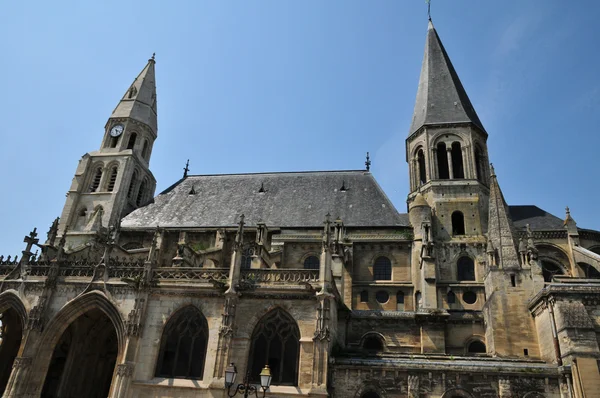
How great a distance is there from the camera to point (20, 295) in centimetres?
1844

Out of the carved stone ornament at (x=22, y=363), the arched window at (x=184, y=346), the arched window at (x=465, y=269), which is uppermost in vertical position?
the arched window at (x=465, y=269)

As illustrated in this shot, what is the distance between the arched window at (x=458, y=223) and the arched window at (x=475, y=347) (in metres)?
6.50

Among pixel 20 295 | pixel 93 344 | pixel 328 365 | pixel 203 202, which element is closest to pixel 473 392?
pixel 328 365

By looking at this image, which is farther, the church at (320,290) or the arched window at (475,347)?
the arched window at (475,347)

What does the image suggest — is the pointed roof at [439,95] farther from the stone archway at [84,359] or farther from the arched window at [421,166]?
the stone archway at [84,359]

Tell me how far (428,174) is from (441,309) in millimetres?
9042

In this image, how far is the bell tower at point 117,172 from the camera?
31.3 metres

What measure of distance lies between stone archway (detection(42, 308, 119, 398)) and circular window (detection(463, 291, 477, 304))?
16834 mm

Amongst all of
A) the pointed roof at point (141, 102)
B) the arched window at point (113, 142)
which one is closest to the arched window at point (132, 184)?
the arched window at point (113, 142)

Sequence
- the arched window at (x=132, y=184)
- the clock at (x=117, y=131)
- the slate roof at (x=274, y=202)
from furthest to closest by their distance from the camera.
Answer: the clock at (x=117, y=131)
the arched window at (x=132, y=184)
the slate roof at (x=274, y=202)

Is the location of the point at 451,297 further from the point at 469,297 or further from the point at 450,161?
the point at 450,161

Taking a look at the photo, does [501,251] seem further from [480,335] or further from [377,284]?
[377,284]

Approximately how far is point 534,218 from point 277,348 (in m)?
18.8

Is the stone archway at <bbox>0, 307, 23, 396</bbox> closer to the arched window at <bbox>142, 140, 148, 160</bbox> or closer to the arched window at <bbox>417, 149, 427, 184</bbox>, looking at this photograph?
the arched window at <bbox>142, 140, 148, 160</bbox>
